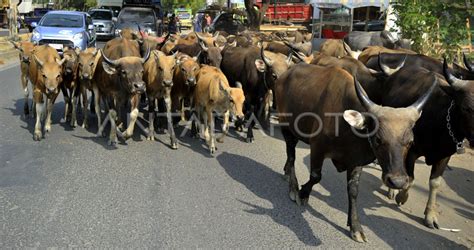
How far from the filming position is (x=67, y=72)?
9633 mm

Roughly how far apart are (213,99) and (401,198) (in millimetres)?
3580

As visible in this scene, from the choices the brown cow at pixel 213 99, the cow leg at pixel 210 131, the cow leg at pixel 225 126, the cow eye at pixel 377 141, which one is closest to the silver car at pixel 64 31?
the brown cow at pixel 213 99

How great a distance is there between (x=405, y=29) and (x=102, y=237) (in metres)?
10.0

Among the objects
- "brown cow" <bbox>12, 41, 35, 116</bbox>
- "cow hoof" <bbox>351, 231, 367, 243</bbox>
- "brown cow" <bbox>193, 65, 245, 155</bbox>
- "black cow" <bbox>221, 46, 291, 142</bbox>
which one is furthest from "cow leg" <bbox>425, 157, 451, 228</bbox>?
"brown cow" <bbox>12, 41, 35, 116</bbox>

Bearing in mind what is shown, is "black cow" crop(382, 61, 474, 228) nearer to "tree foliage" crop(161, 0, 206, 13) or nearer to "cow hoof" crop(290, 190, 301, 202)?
"cow hoof" crop(290, 190, 301, 202)

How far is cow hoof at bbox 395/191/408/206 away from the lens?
20.7 ft

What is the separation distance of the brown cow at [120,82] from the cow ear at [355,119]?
438cm

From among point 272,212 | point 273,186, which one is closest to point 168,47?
point 273,186

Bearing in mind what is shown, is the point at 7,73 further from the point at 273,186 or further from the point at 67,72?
the point at 273,186

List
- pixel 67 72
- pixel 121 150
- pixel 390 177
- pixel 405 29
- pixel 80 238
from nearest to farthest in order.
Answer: pixel 390 177 < pixel 80 238 < pixel 121 150 < pixel 67 72 < pixel 405 29

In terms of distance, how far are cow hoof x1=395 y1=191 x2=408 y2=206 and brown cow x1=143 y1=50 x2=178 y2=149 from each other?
3957mm

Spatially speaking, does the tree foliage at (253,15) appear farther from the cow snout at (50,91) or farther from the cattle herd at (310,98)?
the cow snout at (50,91)

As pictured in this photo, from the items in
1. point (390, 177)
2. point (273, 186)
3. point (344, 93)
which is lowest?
point (273, 186)

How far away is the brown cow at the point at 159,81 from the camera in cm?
869
